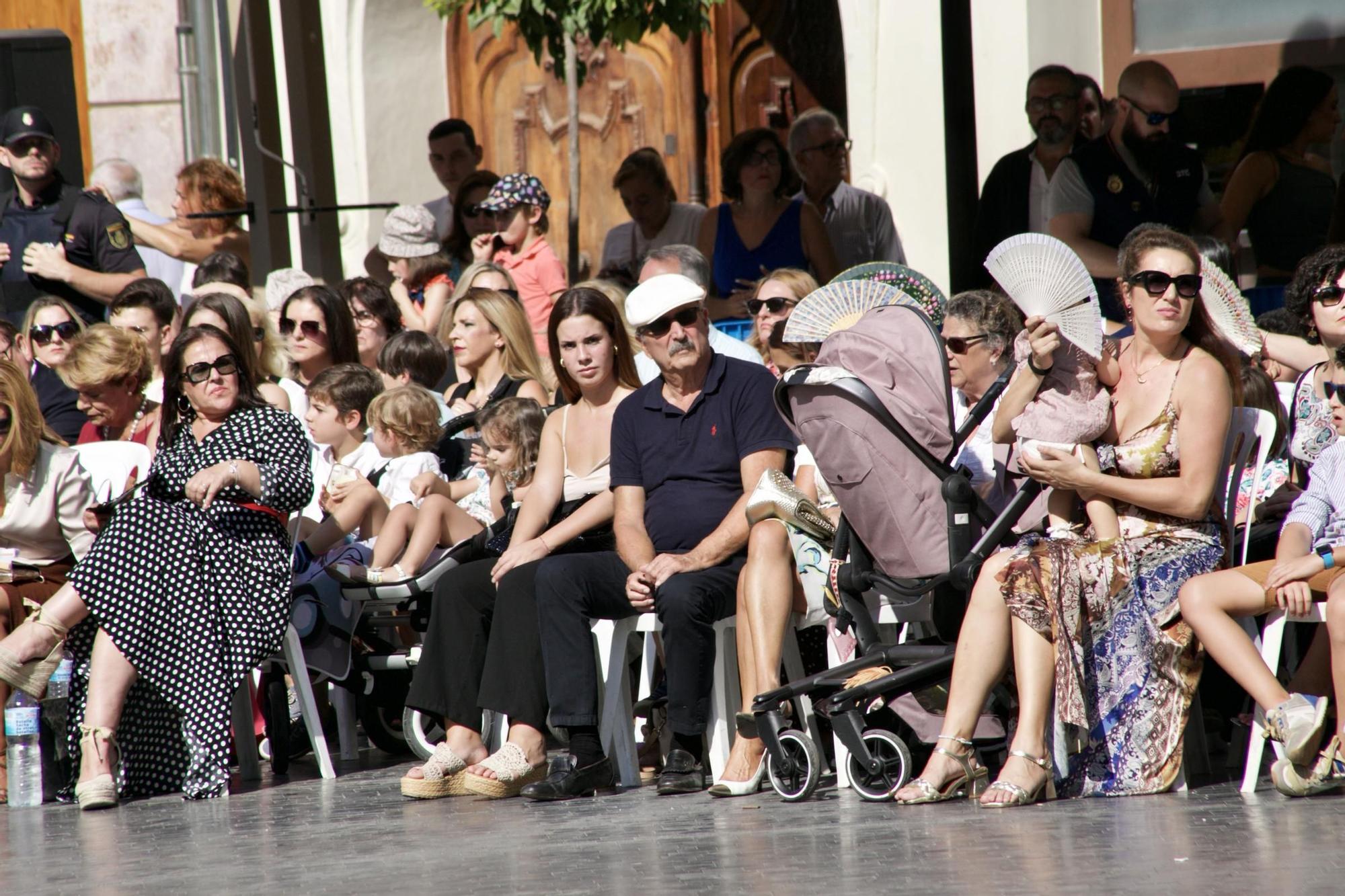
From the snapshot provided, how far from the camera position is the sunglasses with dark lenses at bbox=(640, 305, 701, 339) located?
251 inches

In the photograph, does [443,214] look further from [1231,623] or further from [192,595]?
[1231,623]

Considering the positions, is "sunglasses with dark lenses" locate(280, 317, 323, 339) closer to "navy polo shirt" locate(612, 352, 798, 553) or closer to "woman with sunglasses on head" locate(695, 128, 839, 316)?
"woman with sunglasses on head" locate(695, 128, 839, 316)

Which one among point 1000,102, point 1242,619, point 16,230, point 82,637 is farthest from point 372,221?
point 1242,619

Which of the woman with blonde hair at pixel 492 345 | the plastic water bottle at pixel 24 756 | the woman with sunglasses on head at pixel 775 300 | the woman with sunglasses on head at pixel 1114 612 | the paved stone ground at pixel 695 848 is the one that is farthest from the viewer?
the woman with blonde hair at pixel 492 345

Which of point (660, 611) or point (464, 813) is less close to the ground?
point (660, 611)

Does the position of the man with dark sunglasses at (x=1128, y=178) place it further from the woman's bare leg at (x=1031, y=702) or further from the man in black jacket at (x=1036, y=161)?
the woman's bare leg at (x=1031, y=702)

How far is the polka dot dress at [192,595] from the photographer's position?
659 cm

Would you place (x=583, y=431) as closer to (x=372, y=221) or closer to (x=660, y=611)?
(x=660, y=611)

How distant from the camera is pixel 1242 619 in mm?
5625

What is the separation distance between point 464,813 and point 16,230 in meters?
4.56

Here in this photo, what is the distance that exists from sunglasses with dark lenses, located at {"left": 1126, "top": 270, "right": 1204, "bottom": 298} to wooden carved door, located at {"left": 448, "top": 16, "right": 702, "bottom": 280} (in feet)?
22.7

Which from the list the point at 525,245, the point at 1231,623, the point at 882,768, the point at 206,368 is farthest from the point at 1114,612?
the point at 525,245

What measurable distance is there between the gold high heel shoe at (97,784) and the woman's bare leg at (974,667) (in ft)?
8.84

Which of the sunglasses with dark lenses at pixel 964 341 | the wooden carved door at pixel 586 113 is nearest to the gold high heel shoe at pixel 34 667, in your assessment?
the sunglasses with dark lenses at pixel 964 341
